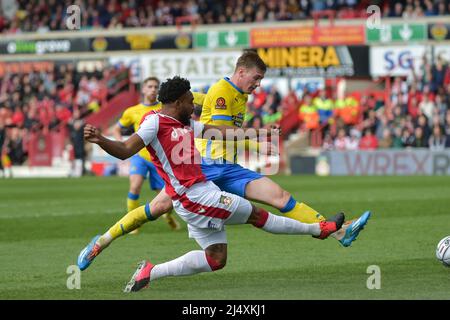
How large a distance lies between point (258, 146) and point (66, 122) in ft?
90.4

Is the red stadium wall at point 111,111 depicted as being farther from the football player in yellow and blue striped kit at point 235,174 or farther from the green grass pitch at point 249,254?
the football player in yellow and blue striped kit at point 235,174

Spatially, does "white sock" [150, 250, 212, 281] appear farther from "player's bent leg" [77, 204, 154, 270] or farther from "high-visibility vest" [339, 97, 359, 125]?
"high-visibility vest" [339, 97, 359, 125]

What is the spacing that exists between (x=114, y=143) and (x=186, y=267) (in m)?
1.41

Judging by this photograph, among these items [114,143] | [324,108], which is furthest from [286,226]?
[324,108]

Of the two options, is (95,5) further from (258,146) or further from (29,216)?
(258,146)

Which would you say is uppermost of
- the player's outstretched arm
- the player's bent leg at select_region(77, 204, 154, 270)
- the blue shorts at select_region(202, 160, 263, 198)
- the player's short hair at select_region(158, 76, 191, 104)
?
the player's short hair at select_region(158, 76, 191, 104)

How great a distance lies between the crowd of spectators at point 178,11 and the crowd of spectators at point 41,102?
2.82 meters

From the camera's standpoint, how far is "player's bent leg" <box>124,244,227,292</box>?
8.70m

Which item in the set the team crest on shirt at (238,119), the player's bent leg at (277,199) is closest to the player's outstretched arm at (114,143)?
the player's bent leg at (277,199)

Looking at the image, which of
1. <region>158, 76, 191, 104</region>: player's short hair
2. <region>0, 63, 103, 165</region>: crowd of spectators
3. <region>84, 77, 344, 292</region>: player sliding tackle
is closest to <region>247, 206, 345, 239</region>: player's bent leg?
<region>84, 77, 344, 292</region>: player sliding tackle

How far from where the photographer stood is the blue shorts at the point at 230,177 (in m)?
9.95

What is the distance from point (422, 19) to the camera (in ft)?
113

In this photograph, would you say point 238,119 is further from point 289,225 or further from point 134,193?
point 134,193

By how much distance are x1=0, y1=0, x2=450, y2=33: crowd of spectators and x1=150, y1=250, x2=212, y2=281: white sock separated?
27.9 metres
